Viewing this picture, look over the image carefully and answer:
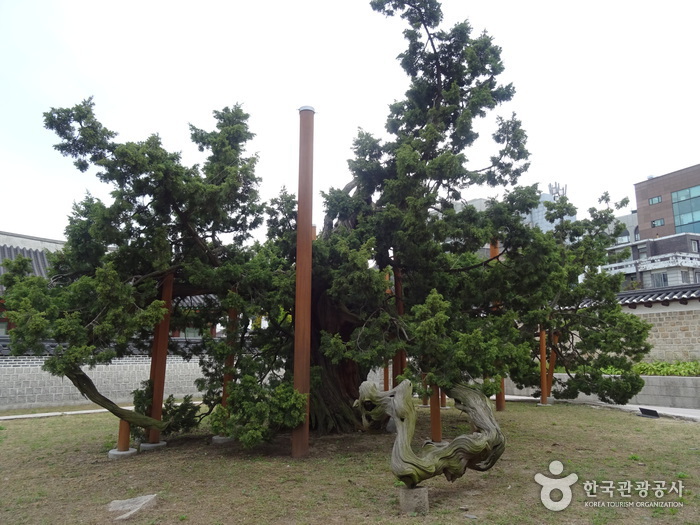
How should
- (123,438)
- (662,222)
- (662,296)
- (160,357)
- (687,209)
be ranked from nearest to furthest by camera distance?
1. (123,438)
2. (160,357)
3. (662,296)
4. (687,209)
5. (662,222)

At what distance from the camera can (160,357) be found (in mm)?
8195

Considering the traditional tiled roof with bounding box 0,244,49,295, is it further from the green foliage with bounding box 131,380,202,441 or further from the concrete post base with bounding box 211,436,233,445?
the concrete post base with bounding box 211,436,233,445

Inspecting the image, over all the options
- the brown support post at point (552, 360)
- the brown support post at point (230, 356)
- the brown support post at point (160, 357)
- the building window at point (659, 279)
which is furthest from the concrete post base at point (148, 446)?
the building window at point (659, 279)

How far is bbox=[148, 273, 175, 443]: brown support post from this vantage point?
813 centimetres

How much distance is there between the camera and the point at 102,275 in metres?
6.74

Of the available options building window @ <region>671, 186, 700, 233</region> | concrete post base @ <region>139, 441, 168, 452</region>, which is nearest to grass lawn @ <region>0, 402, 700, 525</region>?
concrete post base @ <region>139, 441, 168, 452</region>

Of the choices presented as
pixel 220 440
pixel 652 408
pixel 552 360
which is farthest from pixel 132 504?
pixel 652 408

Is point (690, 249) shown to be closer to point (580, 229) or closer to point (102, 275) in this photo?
point (580, 229)

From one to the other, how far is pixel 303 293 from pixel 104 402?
3025mm

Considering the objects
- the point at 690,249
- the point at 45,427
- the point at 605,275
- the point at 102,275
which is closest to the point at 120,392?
the point at 45,427

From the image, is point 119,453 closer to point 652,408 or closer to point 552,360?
point 552,360

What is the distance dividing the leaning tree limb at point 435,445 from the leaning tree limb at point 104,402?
3.59m

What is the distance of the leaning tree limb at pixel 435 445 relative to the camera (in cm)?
482

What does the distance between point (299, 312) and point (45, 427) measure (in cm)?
746
